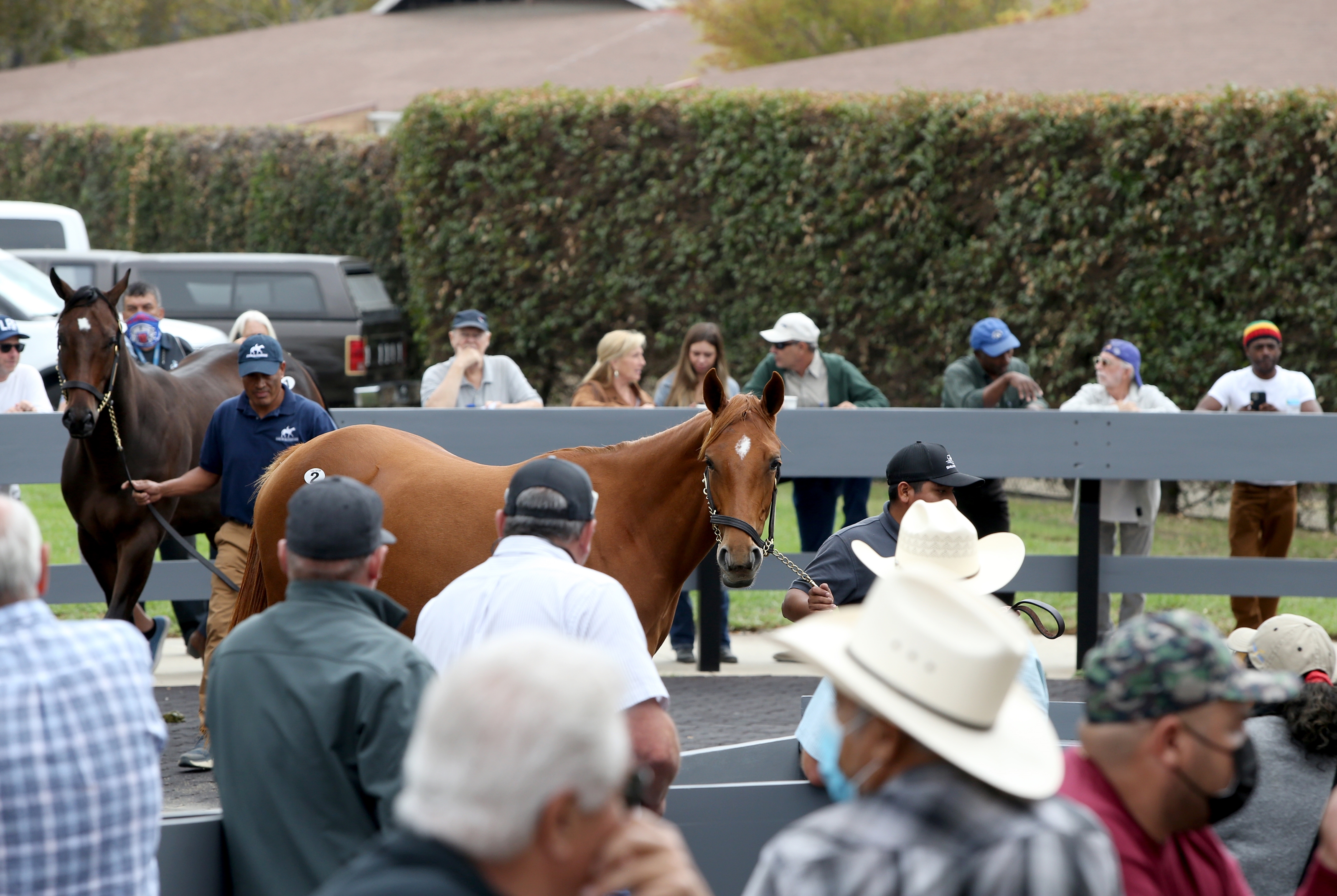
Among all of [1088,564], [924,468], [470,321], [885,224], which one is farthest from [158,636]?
[885,224]

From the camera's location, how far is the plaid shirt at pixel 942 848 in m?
1.88

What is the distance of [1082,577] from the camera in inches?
327

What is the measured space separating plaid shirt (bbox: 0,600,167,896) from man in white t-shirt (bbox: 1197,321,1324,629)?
799 centimetres

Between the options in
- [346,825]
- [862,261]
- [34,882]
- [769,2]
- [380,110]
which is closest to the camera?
[34,882]

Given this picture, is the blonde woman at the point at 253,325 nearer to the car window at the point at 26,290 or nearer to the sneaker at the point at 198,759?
the sneaker at the point at 198,759

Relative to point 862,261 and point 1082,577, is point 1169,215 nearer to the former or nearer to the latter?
point 862,261

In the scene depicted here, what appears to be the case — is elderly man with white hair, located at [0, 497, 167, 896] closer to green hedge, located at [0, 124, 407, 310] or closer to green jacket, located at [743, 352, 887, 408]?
green jacket, located at [743, 352, 887, 408]

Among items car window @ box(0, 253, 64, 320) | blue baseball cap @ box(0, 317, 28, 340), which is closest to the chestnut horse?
blue baseball cap @ box(0, 317, 28, 340)

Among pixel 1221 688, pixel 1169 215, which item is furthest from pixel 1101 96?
pixel 1221 688

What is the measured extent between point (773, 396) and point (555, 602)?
2343mm

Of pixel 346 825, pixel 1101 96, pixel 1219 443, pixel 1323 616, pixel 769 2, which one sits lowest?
pixel 1323 616

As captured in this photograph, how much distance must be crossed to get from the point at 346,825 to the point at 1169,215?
11801 millimetres

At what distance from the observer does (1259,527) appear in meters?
9.17

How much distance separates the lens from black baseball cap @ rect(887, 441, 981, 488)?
4688mm
